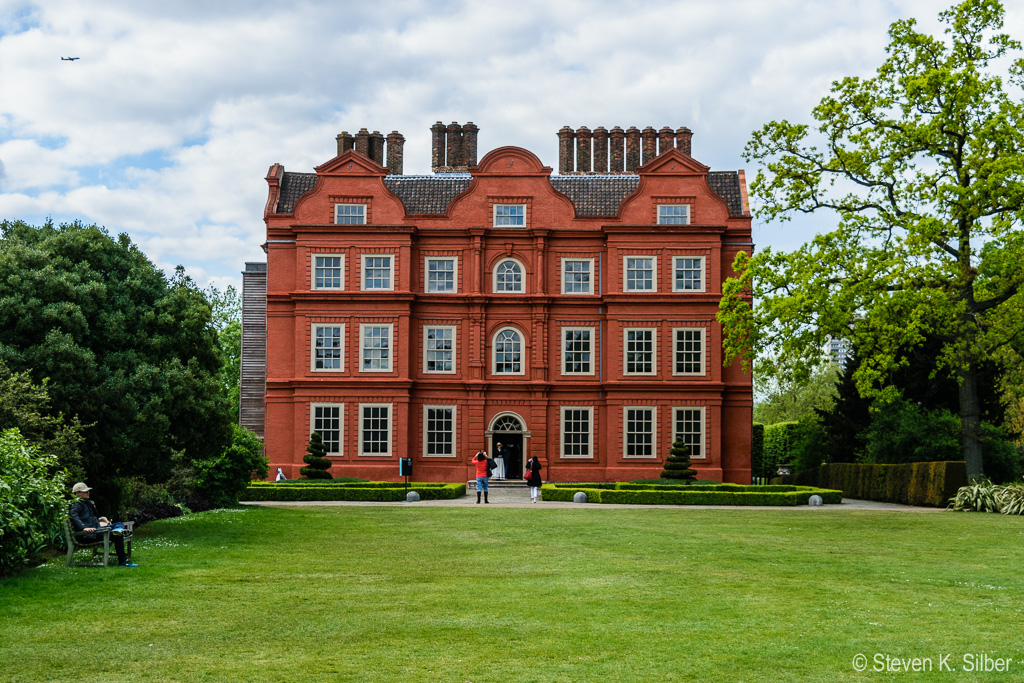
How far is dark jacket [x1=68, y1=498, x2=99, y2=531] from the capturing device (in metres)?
14.2

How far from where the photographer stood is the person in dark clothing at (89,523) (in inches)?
553

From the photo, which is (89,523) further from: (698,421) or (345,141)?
(345,141)

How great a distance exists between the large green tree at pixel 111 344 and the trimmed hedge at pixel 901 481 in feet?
68.9

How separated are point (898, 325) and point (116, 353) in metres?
20.8

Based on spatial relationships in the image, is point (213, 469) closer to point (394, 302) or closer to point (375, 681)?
point (394, 302)

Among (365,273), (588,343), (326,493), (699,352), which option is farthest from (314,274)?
(699,352)

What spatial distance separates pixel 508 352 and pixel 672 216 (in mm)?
8797

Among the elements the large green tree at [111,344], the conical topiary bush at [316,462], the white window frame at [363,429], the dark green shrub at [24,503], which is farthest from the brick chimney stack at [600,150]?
the dark green shrub at [24,503]

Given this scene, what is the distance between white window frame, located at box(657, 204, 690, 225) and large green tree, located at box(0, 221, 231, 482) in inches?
993

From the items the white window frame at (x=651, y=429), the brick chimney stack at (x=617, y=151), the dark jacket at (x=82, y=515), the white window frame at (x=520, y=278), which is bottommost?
the dark jacket at (x=82, y=515)

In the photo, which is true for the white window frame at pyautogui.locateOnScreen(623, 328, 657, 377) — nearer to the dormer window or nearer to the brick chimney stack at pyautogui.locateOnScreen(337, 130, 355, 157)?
the dormer window

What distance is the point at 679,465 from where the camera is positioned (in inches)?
1499

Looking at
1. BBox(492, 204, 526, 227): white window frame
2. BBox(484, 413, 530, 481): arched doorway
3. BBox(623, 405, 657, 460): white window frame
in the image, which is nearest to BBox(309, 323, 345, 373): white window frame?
BBox(484, 413, 530, 481): arched doorway

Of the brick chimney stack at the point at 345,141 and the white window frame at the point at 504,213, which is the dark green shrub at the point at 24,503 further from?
the brick chimney stack at the point at 345,141
